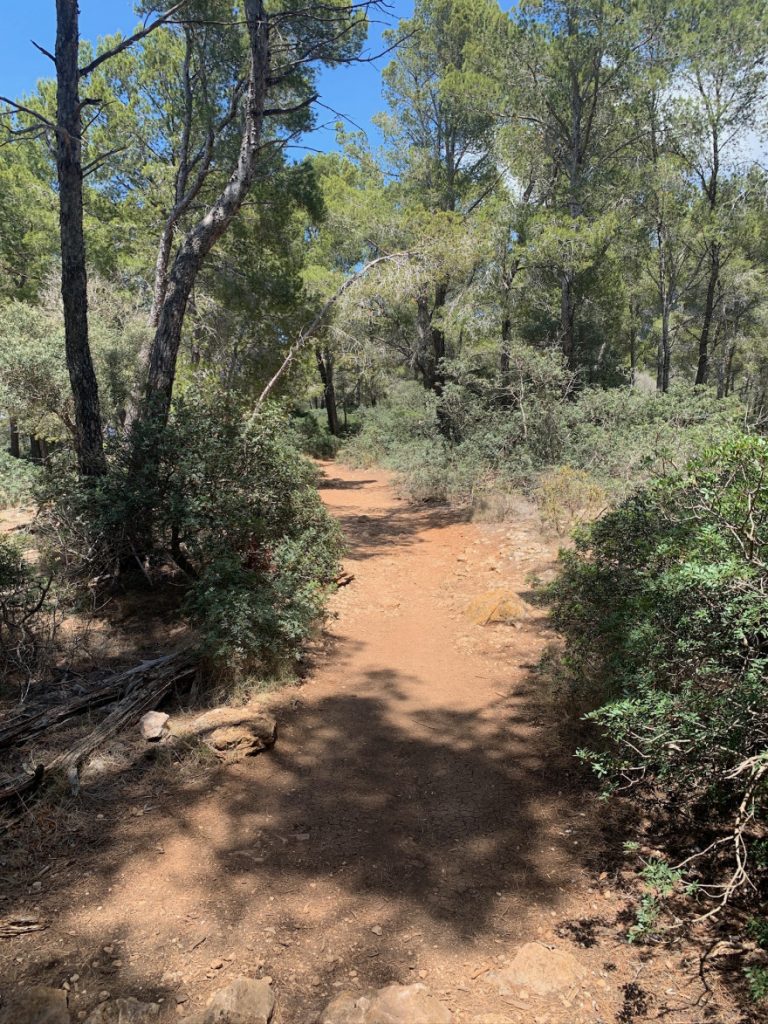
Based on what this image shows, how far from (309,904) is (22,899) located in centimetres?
131

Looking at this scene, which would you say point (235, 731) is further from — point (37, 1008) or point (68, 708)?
point (37, 1008)

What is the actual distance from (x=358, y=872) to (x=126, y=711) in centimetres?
221

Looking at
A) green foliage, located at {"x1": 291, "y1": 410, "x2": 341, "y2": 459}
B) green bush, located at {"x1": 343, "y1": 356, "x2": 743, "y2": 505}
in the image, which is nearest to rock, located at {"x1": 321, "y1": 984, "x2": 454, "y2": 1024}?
green bush, located at {"x1": 343, "y1": 356, "x2": 743, "y2": 505}

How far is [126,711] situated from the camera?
14.4ft

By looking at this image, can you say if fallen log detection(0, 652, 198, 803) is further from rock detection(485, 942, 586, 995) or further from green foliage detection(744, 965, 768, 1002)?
green foliage detection(744, 965, 768, 1002)

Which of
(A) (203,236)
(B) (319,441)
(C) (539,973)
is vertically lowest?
(C) (539,973)

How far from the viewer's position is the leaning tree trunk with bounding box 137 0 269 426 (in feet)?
24.5

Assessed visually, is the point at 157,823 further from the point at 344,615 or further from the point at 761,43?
the point at 761,43

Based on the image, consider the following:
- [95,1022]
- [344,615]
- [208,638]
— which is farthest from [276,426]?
[95,1022]

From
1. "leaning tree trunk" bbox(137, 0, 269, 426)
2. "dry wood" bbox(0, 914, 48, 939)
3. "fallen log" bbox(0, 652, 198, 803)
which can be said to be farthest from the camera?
"leaning tree trunk" bbox(137, 0, 269, 426)

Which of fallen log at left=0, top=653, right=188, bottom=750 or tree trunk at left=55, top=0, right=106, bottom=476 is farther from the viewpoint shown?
tree trunk at left=55, top=0, right=106, bottom=476

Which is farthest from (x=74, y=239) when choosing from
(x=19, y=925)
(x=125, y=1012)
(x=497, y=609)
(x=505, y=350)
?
(x=505, y=350)

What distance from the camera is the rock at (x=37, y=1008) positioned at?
2.04m

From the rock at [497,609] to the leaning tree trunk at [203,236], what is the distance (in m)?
4.42
